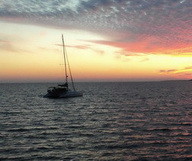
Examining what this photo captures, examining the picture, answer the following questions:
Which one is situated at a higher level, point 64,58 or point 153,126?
point 64,58

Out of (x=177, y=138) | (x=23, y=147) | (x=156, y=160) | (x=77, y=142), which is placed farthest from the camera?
(x=177, y=138)

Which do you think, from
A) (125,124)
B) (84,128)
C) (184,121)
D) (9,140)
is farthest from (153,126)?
(9,140)

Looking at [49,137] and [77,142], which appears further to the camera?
[49,137]

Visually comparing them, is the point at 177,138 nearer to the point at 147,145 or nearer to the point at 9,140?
the point at 147,145

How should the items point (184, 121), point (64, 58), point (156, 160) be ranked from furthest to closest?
point (64, 58) < point (184, 121) < point (156, 160)

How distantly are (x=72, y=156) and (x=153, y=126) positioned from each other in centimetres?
1835

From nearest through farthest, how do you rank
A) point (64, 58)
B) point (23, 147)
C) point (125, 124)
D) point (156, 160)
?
point (156, 160) → point (23, 147) → point (125, 124) → point (64, 58)

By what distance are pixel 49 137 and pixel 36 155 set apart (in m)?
7.19

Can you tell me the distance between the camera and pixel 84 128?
36750 millimetres

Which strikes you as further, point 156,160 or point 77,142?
point 77,142

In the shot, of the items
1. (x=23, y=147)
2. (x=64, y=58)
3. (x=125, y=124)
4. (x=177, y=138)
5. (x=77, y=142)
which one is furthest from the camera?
(x=64, y=58)

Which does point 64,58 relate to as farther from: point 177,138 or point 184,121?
point 177,138

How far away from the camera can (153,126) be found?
38.1 metres

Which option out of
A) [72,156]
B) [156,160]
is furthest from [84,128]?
[156,160]
